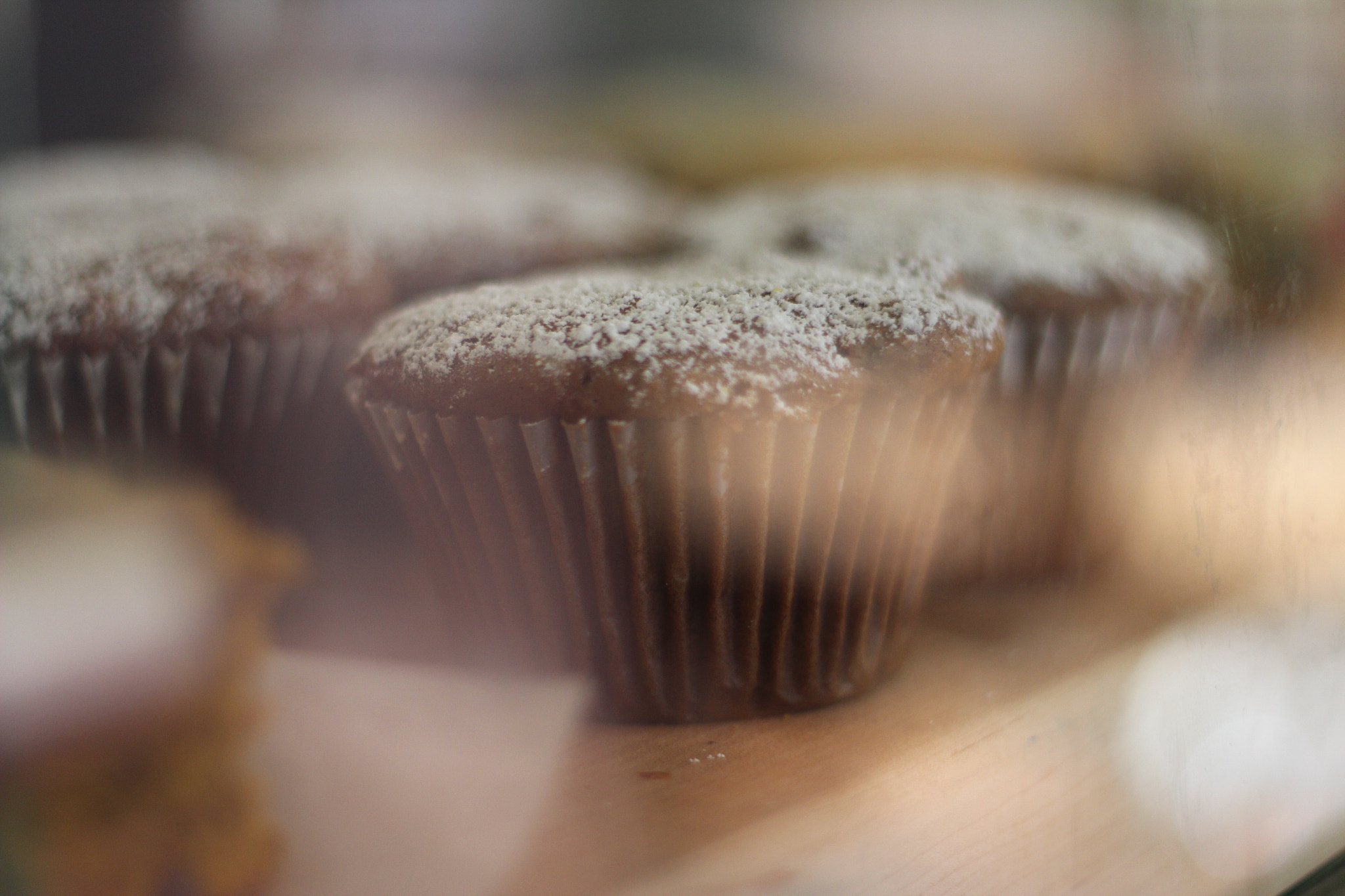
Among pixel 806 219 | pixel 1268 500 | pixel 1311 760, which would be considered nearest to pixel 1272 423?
pixel 1268 500

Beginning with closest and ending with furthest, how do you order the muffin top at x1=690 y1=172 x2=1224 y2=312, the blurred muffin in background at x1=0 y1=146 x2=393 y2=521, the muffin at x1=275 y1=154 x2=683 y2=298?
the blurred muffin in background at x1=0 y1=146 x2=393 y2=521 → the muffin top at x1=690 y1=172 x2=1224 y2=312 → the muffin at x1=275 y1=154 x2=683 y2=298

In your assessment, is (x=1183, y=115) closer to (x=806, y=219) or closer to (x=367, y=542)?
(x=806, y=219)

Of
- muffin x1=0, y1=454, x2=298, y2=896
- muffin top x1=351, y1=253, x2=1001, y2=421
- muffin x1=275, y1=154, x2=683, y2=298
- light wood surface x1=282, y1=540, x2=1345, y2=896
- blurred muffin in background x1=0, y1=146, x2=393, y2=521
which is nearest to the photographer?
muffin x1=0, y1=454, x2=298, y2=896

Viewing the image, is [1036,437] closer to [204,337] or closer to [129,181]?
[204,337]

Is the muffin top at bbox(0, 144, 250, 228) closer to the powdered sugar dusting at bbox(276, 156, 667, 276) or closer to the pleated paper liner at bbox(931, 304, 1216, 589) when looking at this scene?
the powdered sugar dusting at bbox(276, 156, 667, 276)

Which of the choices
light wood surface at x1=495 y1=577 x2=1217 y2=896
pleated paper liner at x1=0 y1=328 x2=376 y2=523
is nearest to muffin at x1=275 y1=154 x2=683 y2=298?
pleated paper liner at x1=0 y1=328 x2=376 y2=523

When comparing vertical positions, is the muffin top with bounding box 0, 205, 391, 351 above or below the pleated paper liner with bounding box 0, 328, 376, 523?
above
